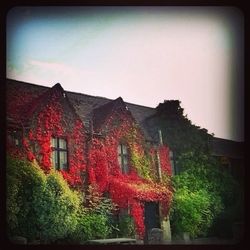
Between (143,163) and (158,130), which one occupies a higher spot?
(158,130)

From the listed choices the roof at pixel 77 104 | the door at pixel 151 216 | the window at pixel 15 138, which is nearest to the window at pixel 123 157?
the roof at pixel 77 104

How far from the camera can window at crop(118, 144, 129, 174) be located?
9.71 feet

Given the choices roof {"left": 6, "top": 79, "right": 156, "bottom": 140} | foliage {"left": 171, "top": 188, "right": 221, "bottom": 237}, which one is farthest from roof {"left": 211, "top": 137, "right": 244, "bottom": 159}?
roof {"left": 6, "top": 79, "right": 156, "bottom": 140}

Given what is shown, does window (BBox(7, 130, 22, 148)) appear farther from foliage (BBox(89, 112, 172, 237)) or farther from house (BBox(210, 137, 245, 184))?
house (BBox(210, 137, 245, 184))

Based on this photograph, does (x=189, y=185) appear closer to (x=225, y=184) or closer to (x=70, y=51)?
(x=225, y=184)

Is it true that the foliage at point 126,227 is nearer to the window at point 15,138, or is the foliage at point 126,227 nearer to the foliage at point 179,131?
the foliage at point 179,131

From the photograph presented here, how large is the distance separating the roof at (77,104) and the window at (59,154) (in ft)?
0.72

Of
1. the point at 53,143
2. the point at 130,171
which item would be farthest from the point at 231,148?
the point at 53,143

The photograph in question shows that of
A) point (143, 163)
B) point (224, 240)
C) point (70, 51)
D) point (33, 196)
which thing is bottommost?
point (224, 240)

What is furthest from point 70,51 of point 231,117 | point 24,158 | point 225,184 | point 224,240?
point 224,240

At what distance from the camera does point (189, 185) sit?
9.64 ft

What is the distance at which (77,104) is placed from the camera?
294 centimetres

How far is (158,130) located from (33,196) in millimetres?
938

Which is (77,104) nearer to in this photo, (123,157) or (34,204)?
(123,157)
